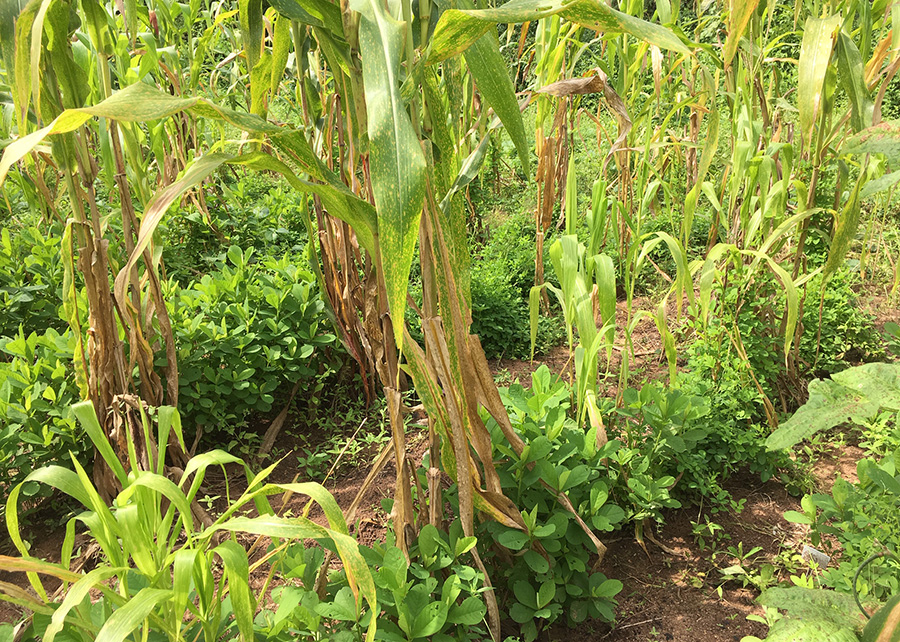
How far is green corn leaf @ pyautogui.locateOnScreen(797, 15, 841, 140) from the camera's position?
1.34 m

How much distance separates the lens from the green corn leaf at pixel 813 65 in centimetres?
134

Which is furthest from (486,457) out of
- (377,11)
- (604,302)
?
(377,11)

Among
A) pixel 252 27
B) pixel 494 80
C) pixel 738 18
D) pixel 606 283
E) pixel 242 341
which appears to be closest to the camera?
pixel 494 80

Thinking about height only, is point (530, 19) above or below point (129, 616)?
above

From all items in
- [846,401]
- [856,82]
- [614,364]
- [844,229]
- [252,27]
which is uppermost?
[252,27]

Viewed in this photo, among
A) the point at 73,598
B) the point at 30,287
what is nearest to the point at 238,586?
the point at 73,598

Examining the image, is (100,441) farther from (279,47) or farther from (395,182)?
(279,47)

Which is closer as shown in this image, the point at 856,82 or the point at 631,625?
the point at 631,625

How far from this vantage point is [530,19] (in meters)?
0.75

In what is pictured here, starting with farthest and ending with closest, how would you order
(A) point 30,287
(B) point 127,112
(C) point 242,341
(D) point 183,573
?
(A) point 30,287
(C) point 242,341
(D) point 183,573
(B) point 127,112

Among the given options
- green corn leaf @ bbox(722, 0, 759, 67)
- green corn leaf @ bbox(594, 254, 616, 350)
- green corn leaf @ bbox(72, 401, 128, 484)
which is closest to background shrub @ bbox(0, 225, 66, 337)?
green corn leaf @ bbox(72, 401, 128, 484)

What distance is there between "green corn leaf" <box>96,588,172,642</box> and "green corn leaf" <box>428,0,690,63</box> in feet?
2.72

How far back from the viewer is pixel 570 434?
Answer: 55.6 inches

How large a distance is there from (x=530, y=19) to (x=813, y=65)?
984 millimetres
